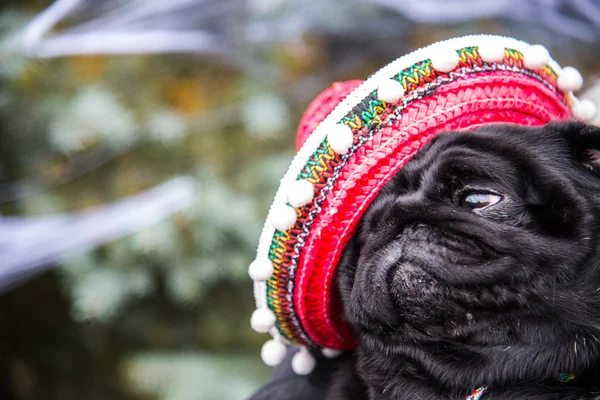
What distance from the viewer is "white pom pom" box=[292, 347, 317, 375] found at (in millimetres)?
901

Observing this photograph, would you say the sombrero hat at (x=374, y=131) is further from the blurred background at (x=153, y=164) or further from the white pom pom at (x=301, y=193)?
the blurred background at (x=153, y=164)

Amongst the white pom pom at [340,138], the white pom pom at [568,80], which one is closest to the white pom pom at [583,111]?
the white pom pom at [568,80]

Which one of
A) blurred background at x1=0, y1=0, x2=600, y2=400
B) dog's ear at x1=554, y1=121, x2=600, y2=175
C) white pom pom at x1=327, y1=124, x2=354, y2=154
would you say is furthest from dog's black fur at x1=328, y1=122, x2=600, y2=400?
blurred background at x1=0, y1=0, x2=600, y2=400

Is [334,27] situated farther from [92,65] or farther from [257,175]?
[92,65]

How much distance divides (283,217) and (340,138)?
0.43 feet

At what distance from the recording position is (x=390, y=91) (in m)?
0.69

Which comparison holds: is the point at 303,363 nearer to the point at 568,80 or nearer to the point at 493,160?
the point at 493,160

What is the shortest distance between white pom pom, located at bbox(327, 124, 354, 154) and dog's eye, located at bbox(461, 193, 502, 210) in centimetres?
17

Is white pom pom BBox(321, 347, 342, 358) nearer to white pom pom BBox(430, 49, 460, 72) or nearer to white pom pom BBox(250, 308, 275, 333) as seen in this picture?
white pom pom BBox(250, 308, 275, 333)

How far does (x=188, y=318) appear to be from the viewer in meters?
1.93

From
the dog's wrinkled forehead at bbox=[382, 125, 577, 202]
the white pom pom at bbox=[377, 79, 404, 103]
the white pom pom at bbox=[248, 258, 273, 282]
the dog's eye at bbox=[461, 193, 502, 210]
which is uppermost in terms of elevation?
the white pom pom at bbox=[377, 79, 404, 103]

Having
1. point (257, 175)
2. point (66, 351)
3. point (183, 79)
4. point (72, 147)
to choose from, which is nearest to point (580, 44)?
point (257, 175)

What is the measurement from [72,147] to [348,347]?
43.7 inches

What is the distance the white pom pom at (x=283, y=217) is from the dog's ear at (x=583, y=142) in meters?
0.38
